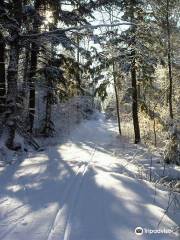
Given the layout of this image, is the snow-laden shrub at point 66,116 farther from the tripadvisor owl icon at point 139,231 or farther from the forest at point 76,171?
the tripadvisor owl icon at point 139,231

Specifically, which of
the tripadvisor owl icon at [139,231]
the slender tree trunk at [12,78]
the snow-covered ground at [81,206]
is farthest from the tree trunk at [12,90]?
the tripadvisor owl icon at [139,231]

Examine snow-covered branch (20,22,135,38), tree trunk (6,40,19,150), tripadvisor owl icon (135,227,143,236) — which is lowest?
tripadvisor owl icon (135,227,143,236)

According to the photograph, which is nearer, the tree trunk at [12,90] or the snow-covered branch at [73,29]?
the snow-covered branch at [73,29]

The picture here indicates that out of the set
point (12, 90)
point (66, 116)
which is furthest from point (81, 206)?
point (66, 116)

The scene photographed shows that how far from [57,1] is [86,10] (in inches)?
49.0

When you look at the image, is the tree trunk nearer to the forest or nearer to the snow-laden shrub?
the forest

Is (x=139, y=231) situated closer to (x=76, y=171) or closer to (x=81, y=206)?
(x=81, y=206)

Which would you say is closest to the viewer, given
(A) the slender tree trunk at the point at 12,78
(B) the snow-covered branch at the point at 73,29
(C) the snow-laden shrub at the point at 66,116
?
(B) the snow-covered branch at the point at 73,29

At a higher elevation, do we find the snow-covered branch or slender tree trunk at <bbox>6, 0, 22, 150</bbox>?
the snow-covered branch

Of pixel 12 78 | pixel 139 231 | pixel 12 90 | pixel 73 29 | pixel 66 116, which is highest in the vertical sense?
pixel 73 29

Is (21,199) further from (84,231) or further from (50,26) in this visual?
(50,26)

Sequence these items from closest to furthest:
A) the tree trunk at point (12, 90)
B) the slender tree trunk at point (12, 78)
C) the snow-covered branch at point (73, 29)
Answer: the snow-covered branch at point (73, 29)
the slender tree trunk at point (12, 78)
the tree trunk at point (12, 90)

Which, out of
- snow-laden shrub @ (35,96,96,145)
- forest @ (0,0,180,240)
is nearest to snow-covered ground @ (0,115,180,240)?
forest @ (0,0,180,240)

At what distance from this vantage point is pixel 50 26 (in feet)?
50.4
